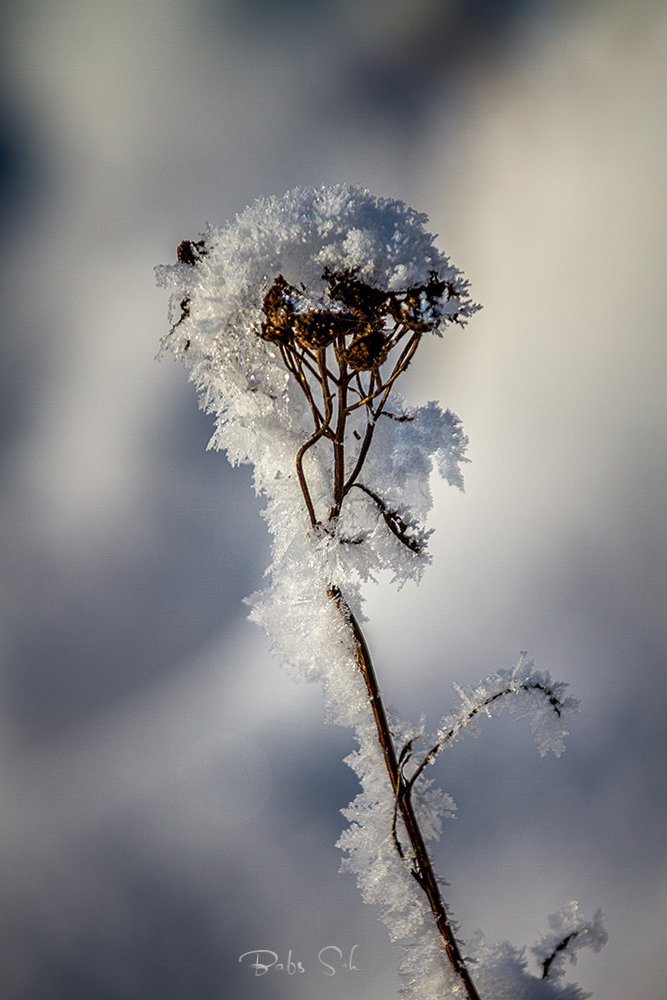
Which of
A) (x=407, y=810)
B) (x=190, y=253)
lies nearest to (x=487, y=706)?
(x=407, y=810)

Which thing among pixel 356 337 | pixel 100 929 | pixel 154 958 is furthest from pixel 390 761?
pixel 100 929

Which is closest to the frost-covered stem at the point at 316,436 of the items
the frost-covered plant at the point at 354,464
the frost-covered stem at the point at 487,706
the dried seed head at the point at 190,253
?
the frost-covered plant at the point at 354,464

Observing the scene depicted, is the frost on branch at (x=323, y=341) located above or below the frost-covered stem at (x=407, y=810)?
above

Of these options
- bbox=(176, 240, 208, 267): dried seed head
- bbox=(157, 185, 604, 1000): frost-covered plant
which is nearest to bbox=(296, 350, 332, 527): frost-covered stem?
bbox=(157, 185, 604, 1000): frost-covered plant

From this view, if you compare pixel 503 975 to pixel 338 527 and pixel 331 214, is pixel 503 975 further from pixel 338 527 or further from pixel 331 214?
pixel 331 214

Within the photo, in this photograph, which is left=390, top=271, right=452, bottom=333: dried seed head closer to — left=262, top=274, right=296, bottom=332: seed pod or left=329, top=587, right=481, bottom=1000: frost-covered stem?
left=262, top=274, right=296, bottom=332: seed pod

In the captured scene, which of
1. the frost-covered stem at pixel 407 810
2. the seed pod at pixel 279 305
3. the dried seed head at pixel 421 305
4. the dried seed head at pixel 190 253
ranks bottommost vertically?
the frost-covered stem at pixel 407 810

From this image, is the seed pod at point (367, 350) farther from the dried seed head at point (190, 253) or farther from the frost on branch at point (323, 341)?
the dried seed head at point (190, 253)
